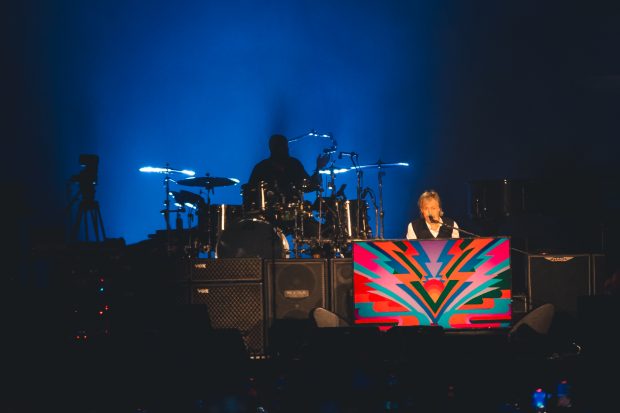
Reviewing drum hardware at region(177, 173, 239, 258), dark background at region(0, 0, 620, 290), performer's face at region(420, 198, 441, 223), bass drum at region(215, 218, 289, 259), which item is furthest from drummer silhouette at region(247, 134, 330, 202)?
performer's face at region(420, 198, 441, 223)

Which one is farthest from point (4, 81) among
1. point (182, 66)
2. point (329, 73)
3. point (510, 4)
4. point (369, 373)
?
point (510, 4)

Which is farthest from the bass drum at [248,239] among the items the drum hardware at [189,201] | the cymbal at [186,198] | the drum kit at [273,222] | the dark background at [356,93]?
the dark background at [356,93]

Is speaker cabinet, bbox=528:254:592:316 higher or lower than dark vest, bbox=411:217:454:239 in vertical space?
lower

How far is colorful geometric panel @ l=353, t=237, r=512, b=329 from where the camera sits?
13.7 feet

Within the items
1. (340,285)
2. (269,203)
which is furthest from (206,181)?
(340,285)

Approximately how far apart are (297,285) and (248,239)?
8.18 feet

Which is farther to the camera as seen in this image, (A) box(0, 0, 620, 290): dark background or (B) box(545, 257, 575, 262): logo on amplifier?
(A) box(0, 0, 620, 290): dark background

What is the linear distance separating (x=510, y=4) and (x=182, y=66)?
5363mm

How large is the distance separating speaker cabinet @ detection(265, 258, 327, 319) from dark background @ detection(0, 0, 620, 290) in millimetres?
4912

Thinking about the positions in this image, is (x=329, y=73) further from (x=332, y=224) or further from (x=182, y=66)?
(x=332, y=224)

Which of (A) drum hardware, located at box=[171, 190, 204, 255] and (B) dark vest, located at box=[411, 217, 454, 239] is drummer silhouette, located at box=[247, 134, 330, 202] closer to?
(A) drum hardware, located at box=[171, 190, 204, 255]

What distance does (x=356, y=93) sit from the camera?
36.0 ft

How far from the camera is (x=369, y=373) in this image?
144 inches

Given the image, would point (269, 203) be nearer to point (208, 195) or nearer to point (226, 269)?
point (208, 195)
